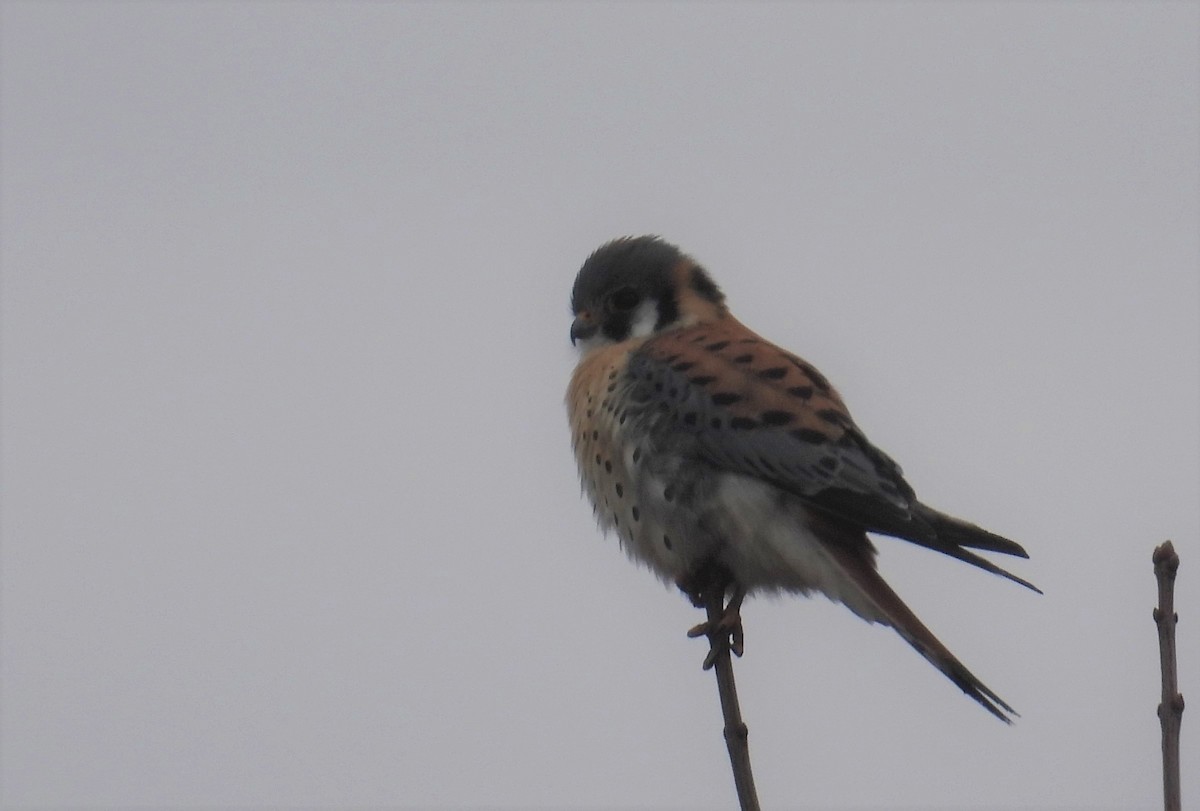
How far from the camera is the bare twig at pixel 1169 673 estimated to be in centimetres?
225

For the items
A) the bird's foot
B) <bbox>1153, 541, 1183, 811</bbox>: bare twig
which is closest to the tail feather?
the bird's foot

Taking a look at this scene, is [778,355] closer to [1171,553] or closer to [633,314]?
[633,314]

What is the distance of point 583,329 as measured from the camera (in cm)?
508

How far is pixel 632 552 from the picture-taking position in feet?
14.6

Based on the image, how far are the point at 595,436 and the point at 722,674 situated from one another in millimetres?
1487

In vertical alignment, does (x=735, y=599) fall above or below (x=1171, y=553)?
above

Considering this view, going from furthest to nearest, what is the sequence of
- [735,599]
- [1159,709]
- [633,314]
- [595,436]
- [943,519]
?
[633,314] → [595,436] → [735,599] → [943,519] → [1159,709]

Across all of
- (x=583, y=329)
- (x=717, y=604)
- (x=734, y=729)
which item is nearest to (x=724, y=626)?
(x=717, y=604)

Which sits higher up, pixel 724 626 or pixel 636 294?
pixel 636 294

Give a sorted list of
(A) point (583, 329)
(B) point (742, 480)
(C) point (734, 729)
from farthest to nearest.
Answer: (A) point (583, 329)
(B) point (742, 480)
(C) point (734, 729)

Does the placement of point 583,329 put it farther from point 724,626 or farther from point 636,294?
point 724,626

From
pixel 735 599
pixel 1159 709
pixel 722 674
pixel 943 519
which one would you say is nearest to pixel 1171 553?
pixel 1159 709

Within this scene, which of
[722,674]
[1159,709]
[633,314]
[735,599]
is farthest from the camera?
[633,314]

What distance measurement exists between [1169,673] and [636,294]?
3028mm
